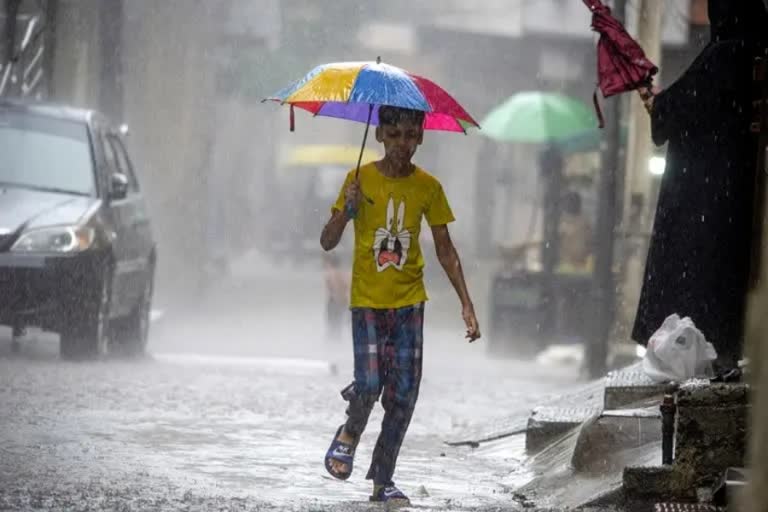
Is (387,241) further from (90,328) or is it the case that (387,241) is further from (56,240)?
(90,328)

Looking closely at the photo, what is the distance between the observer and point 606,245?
17.4m

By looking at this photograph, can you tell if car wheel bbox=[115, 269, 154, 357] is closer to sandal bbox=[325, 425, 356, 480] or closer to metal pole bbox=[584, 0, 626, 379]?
metal pole bbox=[584, 0, 626, 379]

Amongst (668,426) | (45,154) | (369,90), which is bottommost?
(668,426)

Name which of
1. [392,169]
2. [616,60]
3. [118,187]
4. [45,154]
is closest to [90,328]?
[118,187]

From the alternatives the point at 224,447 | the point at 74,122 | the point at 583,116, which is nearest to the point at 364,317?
the point at 224,447

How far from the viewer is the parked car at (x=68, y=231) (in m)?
14.0

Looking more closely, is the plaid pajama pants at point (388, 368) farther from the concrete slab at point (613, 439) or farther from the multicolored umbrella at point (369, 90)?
the concrete slab at point (613, 439)

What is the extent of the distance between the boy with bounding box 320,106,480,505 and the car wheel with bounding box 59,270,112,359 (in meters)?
6.73

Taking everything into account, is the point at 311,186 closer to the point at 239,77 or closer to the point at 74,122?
the point at 239,77

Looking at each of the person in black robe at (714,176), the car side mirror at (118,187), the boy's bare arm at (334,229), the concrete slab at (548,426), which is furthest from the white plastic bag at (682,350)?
the car side mirror at (118,187)

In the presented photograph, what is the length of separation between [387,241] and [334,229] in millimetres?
230

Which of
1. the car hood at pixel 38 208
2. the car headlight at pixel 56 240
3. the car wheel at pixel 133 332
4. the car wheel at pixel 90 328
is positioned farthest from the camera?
the car wheel at pixel 133 332

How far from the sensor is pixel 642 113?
58.6 feet

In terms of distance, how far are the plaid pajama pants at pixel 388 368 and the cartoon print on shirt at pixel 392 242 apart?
20 centimetres
